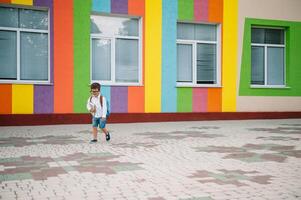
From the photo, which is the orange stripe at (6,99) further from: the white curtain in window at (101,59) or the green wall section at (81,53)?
the white curtain in window at (101,59)

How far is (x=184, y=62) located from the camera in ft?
50.0

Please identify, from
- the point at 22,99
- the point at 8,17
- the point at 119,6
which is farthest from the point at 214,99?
the point at 8,17

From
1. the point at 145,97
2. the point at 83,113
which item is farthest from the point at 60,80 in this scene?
the point at 145,97

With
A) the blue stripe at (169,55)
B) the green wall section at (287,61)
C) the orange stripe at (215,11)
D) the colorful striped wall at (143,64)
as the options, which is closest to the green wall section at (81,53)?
the colorful striped wall at (143,64)

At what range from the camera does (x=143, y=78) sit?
1430 cm

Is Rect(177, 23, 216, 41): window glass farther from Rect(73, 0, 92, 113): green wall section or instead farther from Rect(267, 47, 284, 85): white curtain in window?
Rect(73, 0, 92, 113): green wall section

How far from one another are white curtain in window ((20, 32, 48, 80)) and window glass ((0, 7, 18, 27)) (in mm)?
469

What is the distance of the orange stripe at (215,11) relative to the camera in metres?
15.2

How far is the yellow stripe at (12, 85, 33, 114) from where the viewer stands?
1243 centimetres

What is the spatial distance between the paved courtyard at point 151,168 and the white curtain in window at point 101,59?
496cm

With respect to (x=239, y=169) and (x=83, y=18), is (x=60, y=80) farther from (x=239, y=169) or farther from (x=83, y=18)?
(x=239, y=169)

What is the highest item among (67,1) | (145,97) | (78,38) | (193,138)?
(67,1)

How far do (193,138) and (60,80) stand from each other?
577 centimetres

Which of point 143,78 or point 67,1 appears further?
point 143,78
